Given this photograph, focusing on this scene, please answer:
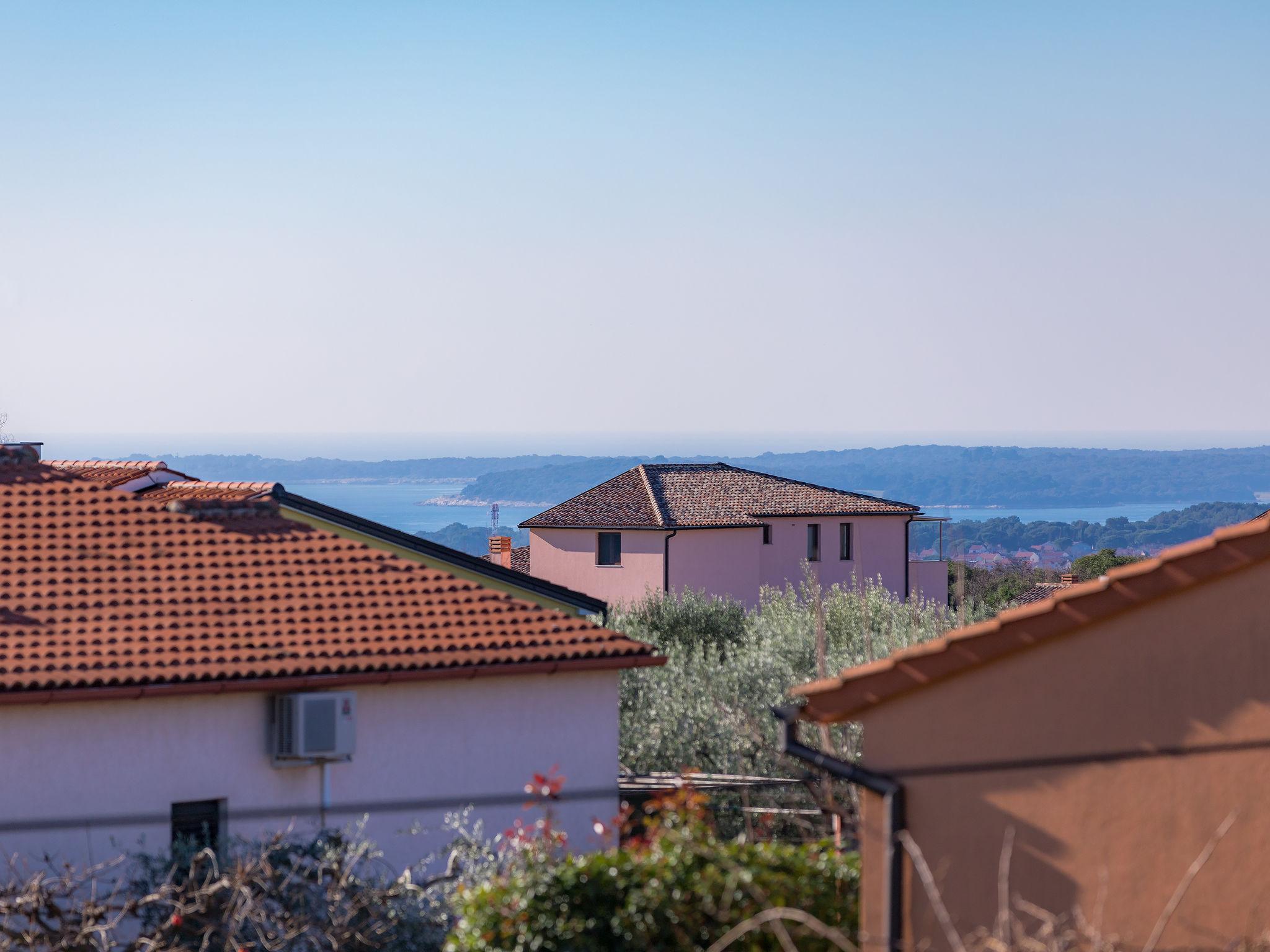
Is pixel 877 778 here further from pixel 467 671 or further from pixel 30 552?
pixel 30 552

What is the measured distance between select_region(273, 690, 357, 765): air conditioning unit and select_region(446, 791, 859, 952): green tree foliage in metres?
4.27

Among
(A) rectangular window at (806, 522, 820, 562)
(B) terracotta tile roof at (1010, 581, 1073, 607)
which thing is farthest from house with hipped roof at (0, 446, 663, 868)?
(B) terracotta tile roof at (1010, 581, 1073, 607)

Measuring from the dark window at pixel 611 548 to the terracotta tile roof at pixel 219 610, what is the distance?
36.8 metres

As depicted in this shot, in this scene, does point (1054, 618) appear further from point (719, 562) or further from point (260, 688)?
point (719, 562)

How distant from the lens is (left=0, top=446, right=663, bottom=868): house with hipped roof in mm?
11883

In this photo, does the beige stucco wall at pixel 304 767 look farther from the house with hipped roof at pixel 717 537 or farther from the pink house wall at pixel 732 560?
the pink house wall at pixel 732 560

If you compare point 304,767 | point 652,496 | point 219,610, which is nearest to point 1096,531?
point 652,496

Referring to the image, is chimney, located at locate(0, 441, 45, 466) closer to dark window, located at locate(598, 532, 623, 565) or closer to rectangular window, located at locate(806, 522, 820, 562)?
dark window, located at locate(598, 532, 623, 565)

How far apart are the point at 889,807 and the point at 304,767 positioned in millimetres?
6582

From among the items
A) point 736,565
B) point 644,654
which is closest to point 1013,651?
point 644,654

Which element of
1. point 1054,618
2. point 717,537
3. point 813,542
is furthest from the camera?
point 813,542

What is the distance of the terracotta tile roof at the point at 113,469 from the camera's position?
18.9m

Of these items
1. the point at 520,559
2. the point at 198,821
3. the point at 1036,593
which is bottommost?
the point at 1036,593

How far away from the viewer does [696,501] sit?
5497 cm
